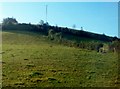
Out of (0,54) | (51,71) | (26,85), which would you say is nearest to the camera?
(26,85)

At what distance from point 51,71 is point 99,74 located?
12.8 ft

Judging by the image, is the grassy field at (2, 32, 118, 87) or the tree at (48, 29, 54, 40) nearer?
the grassy field at (2, 32, 118, 87)

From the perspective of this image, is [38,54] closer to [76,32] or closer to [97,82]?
[97,82]

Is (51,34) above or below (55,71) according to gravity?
above

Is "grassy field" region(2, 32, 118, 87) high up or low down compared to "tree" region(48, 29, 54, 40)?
down

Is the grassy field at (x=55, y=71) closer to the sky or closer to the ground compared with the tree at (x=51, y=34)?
closer to the ground

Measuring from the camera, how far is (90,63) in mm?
31484

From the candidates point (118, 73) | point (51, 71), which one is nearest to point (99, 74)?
point (118, 73)

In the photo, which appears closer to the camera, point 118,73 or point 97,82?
point 97,82

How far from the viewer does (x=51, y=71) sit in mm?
27031

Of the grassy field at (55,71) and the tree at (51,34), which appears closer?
the grassy field at (55,71)

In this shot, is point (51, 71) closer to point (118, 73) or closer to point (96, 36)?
point (118, 73)

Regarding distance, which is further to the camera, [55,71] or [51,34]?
[51,34]

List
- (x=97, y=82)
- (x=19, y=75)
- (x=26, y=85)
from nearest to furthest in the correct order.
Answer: (x=26, y=85) → (x=97, y=82) → (x=19, y=75)
